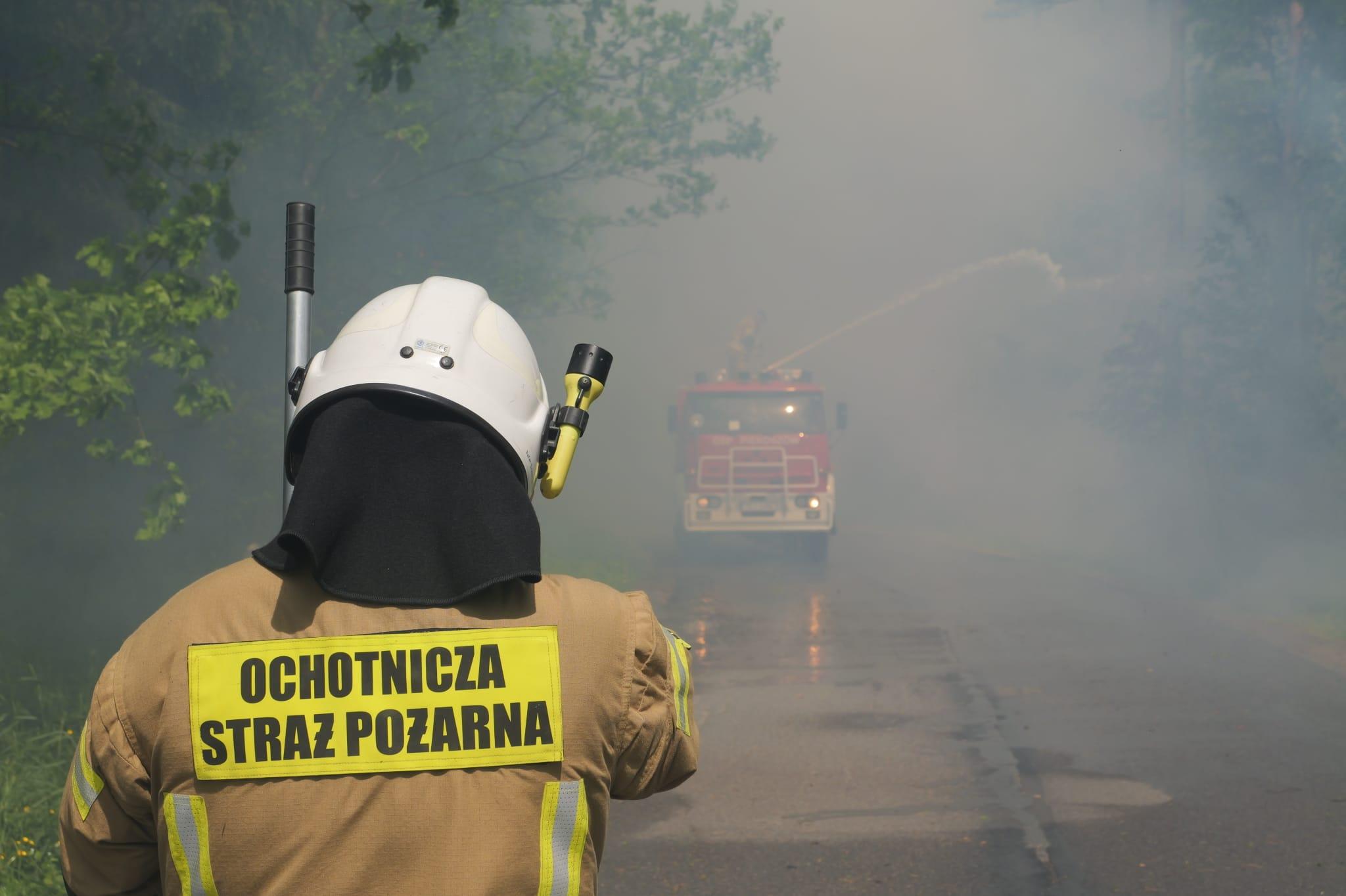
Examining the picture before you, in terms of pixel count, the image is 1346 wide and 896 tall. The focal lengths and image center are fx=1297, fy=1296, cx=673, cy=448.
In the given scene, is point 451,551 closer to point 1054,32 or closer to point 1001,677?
point 1001,677

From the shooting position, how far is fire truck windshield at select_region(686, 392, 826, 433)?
56.6 ft

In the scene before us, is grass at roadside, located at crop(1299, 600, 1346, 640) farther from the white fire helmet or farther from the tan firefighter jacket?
the tan firefighter jacket

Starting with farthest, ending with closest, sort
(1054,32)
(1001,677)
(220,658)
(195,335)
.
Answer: (1054,32)
(195,335)
(1001,677)
(220,658)

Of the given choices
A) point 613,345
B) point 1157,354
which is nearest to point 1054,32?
point 613,345

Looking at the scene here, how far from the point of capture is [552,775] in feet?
5.40

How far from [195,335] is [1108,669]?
7686 millimetres

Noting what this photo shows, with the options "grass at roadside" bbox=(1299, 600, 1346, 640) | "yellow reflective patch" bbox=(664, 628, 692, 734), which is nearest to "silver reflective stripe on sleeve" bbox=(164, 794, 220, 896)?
"yellow reflective patch" bbox=(664, 628, 692, 734)

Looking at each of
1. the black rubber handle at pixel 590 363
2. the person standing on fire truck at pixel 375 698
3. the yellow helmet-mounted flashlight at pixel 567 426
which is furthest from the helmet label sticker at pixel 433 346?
the black rubber handle at pixel 590 363

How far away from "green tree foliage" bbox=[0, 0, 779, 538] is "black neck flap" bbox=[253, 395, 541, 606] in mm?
5136

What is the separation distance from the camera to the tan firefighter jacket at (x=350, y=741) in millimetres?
1577

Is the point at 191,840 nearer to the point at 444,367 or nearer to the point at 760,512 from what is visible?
the point at 444,367

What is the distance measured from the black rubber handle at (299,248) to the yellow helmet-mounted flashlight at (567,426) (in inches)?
31.3

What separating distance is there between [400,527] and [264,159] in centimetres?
1166

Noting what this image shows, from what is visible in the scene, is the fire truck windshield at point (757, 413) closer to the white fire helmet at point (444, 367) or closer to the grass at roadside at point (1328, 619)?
the grass at roadside at point (1328, 619)
